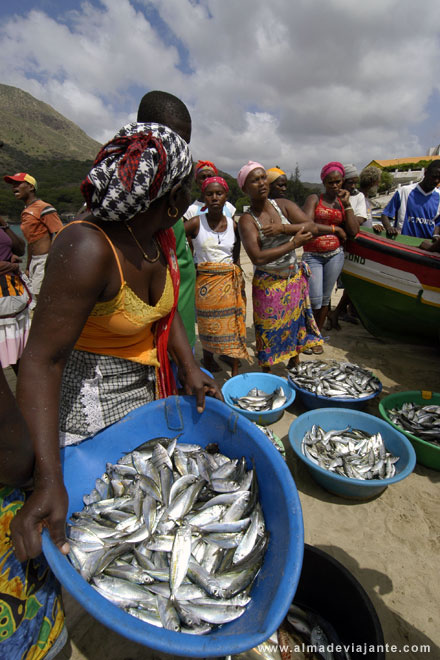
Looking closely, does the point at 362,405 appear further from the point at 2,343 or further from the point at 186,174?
the point at 2,343

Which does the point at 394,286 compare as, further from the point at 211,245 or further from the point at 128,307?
the point at 128,307

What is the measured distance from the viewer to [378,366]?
4.71 metres

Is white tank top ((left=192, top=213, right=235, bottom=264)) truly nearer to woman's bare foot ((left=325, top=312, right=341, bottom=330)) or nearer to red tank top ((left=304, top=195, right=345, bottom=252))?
red tank top ((left=304, top=195, right=345, bottom=252))

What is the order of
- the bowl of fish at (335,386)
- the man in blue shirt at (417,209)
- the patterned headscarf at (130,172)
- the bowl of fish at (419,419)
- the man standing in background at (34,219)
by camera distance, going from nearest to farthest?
the patterned headscarf at (130,172)
the bowl of fish at (419,419)
the bowl of fish at (335,386)
the man standing in background at (34,219)
the man in blue shirt at (417,209)

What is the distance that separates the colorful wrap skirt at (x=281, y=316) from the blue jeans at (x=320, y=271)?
92cm

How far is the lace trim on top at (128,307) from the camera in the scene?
50.8 inches

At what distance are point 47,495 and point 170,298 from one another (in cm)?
97

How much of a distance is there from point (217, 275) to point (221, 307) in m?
0.39

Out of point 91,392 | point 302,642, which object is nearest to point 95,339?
point 91,392

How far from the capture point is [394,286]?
4.82 metres

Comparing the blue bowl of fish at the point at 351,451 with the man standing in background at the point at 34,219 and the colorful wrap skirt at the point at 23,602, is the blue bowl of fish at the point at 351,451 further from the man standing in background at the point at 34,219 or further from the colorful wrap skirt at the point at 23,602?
the man standing in background at the point at 34,219

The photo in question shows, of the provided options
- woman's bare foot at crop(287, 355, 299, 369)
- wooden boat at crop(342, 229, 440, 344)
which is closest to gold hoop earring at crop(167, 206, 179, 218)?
woman's bare foot at crop(287, 355, 299, 369)

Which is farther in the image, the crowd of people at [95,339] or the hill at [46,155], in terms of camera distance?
the hill at [46,155]

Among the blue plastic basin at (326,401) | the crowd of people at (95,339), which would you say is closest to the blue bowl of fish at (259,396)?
the blue plastic basin at (326,401)
